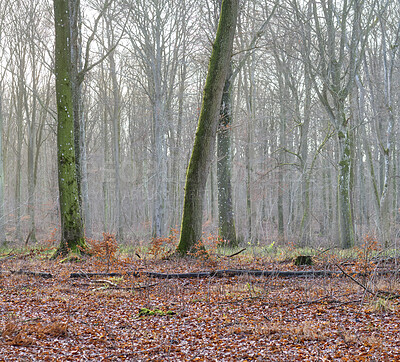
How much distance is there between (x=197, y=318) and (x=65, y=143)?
6798mm

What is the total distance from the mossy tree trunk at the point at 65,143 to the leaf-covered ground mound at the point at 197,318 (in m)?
2.31

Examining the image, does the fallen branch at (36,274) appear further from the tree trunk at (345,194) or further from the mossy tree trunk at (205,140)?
the tree trunk at (345,194)

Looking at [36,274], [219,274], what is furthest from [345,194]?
[36,274]

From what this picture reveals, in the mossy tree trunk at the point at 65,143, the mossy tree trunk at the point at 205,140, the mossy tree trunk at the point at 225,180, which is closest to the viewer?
the mossy tree trunk at the point at 205,140

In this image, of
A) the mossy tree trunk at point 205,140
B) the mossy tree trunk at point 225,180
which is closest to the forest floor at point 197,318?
the mossy tree trunk at point 205,140

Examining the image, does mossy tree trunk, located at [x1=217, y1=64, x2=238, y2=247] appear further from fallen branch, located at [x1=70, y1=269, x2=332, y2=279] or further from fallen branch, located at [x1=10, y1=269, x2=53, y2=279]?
fallen branch, located at [x1=10, y1=269, x2=53, y2=279]

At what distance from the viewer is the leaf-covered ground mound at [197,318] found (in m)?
3.86

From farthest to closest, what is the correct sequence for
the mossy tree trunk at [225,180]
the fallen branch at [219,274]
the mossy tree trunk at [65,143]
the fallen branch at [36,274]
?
the mossy tree trunk at [225,180] → the mossy tree trunk at [65,143] → the fallen branch at [36,274] → the fallen branch at [219,274]

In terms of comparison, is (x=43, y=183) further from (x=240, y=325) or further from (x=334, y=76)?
(x=240, y=325)

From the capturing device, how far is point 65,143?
10156mm

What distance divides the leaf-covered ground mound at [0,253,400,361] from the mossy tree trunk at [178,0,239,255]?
1.60 m

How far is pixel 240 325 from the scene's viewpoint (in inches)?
187

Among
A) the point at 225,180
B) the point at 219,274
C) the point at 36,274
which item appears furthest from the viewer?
the point at 225,180

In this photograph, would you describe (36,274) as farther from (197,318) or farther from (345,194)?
(345,194)
